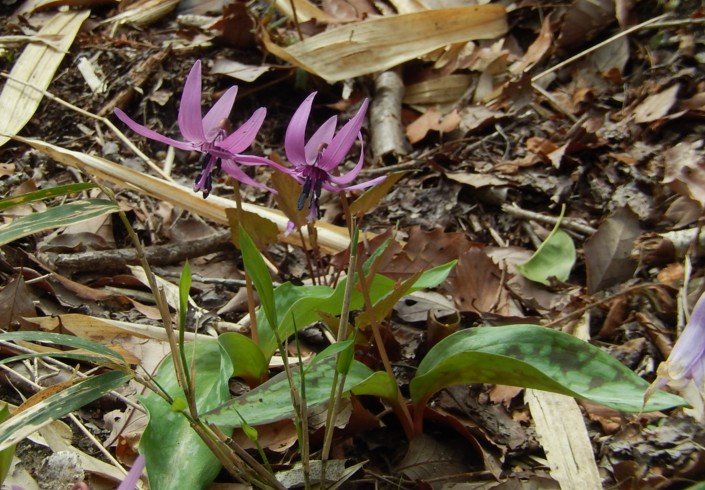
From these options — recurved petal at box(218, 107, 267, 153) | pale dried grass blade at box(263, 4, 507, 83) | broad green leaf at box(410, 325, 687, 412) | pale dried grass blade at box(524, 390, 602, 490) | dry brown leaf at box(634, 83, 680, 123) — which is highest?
recurved petal at box(218, 107, 267, 153)

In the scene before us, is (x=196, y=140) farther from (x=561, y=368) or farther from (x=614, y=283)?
(x=614, y=283)

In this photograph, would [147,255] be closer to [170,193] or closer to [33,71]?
[170,193]

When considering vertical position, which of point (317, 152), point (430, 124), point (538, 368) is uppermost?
point (317, 152)

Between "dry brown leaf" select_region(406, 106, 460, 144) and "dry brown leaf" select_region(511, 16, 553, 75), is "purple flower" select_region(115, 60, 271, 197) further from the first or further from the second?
"dry brown leaf" select_region(511, 16, 553, 75)

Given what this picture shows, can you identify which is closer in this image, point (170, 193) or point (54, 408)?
point (54, 408)

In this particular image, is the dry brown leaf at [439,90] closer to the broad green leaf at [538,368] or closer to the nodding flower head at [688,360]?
the broad green leaf at [538,368]

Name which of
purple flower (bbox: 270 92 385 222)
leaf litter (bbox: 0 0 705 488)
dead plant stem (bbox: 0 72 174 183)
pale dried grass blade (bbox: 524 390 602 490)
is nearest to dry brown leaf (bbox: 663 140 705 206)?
leaf litter (bbox: 0 0 705 488)

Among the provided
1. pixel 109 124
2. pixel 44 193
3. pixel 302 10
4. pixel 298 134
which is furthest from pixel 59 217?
pixel 302 10
